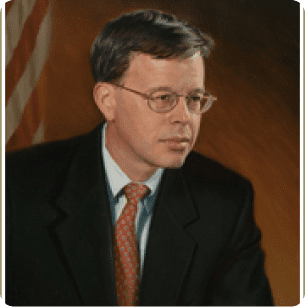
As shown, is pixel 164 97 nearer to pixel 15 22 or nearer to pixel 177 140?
pixel 177 140

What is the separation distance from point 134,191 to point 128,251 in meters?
0.26

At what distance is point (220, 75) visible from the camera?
1759mm

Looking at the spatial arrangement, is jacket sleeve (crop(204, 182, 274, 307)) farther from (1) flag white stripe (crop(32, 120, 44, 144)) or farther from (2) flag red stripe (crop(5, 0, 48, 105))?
(2) flag red stripe (crop(5, 0, 48, 105))

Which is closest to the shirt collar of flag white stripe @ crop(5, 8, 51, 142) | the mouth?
the mouth

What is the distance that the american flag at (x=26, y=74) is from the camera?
5.52ft

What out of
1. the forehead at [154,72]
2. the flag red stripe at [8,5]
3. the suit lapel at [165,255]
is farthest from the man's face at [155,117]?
the flag red stripe at [8,5]

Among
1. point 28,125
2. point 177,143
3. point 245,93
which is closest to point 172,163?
point 177,143

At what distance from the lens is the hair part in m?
1.59

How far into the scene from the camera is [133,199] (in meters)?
1.73

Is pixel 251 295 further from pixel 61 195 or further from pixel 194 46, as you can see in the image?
pixel 194 46

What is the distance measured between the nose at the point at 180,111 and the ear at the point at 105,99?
0.25 meters

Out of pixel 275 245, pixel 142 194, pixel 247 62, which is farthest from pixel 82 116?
pixel 275 245

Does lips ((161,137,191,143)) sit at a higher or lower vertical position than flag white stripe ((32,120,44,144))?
lower

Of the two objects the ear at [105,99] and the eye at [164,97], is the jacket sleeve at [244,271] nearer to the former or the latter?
the eye at [164,97]
